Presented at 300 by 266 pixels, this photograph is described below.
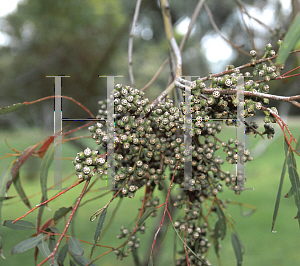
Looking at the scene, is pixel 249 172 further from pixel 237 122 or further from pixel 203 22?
pixel 237 122

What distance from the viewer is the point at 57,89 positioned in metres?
0.47

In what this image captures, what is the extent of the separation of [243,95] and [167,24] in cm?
28

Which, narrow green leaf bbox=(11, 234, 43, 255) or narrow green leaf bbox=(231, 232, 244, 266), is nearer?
narrow green leaf bbox=(11, 234, 43, 255)

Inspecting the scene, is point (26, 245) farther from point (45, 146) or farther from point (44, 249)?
point (45, 146)

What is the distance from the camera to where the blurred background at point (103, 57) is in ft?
A: 4.00

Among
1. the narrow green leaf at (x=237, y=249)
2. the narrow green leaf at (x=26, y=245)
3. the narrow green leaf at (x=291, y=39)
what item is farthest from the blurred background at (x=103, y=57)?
the narrow green leaf at (x=291, y=39)

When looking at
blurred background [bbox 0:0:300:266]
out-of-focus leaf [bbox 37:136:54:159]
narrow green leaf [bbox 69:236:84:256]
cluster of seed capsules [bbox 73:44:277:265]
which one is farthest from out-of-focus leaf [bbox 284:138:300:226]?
blurred background [bbox 0:0:300:266]

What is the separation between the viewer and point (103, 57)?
1.56 metres

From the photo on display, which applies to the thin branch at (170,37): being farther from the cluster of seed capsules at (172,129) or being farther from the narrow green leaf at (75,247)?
the narrow green leaf at (75,247)

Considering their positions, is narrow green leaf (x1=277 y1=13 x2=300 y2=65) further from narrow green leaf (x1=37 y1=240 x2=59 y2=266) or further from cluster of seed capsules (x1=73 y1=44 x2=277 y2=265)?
narrow green leaf (x1=37 y1=240 x2=59 y2=266)

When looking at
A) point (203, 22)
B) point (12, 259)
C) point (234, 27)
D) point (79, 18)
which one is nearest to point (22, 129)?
point (79, 18)

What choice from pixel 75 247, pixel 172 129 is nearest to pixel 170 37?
pixel 172 129

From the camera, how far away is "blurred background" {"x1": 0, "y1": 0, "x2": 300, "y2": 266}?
1.22 metres

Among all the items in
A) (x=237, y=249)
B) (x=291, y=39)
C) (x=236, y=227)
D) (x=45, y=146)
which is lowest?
(x=236, y=227)
